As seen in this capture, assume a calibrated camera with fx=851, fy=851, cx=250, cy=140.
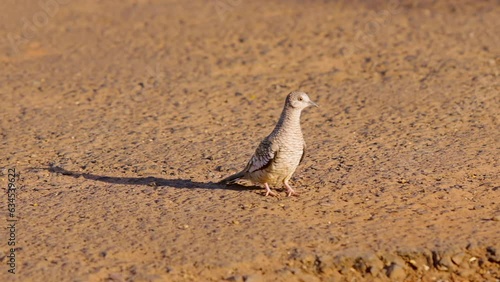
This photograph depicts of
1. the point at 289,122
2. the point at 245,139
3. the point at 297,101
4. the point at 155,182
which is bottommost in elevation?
the point at 155,182

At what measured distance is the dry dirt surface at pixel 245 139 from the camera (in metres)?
6.16

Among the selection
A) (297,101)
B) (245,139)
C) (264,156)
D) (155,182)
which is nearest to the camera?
(264,156)

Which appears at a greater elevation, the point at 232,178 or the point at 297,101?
the point at 297,101

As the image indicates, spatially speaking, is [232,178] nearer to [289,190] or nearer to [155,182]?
[289,190]

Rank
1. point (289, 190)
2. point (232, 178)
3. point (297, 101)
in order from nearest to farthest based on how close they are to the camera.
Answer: point (297, 101), point (289, 190), point (232, 178)

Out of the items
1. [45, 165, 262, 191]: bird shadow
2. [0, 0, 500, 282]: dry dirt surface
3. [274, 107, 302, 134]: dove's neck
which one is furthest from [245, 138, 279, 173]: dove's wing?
[45, 165, 262, 191]: bird shadow

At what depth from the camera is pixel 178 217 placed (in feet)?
22.2

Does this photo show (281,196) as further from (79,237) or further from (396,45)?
(396,45)

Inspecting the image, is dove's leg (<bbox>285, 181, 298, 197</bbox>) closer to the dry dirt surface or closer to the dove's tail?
the dry dirt surface

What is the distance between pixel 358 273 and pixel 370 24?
24.7 feet

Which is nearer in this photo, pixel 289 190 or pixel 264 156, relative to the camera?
pixel 264 156

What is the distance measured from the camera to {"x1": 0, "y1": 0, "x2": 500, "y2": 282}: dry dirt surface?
616cm

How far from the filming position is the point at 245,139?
28.9 feet

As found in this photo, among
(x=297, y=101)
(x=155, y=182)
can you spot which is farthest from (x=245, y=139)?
(x=297, y=101)
